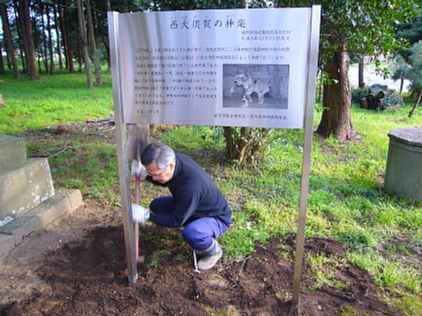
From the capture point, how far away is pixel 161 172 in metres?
2.24

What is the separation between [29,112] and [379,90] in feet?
36.2

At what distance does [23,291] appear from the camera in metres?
2.37

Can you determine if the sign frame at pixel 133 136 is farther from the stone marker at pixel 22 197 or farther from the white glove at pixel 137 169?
the stone marker at pixel 22 197

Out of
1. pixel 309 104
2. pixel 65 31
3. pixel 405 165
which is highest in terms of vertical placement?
pixel 65 31

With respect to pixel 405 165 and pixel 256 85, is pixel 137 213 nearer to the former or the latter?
pixel 256 85

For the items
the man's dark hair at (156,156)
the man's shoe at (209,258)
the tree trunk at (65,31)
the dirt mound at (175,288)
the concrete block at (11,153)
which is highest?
the tree trunk at (65,31)

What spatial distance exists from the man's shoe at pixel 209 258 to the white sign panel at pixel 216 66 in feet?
3.56

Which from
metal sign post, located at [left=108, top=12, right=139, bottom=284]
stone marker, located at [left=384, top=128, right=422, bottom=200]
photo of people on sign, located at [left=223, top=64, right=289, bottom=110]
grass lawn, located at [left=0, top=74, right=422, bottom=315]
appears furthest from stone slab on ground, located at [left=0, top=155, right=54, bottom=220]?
stone marker, located at [left=384, top=128, right=422, bottom=200]

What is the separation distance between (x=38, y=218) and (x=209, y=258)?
1637mm

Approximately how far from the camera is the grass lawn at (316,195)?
2.67m

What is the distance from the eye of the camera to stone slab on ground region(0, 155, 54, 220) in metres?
2.99

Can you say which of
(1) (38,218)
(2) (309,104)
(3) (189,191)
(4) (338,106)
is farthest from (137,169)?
(4) (338,106)

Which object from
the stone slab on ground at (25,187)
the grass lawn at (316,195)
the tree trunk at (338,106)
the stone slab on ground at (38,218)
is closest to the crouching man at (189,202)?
the grass lawn at (316,195)

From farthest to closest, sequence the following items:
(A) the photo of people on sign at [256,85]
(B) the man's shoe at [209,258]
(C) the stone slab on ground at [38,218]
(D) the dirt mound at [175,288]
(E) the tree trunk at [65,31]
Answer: (E) the tree trunk at [65,31] → (C) the stone slab on ground at [38,218] → (B) the man's shoe at [209,258] → (D) the dirt mound at [175,288] → (A) the photo of people on sign at [256,85]
